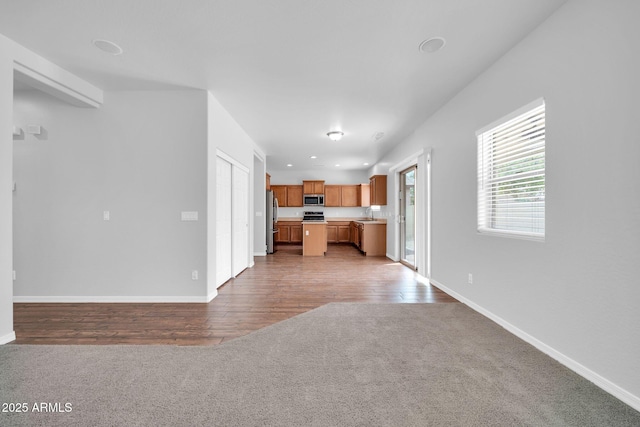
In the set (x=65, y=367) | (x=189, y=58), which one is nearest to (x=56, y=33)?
(x=189, y=58)

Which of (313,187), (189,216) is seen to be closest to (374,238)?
(313,187)

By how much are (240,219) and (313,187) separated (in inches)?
206

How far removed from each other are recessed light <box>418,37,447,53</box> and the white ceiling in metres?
0.06

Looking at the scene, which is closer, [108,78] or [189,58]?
[189,58]

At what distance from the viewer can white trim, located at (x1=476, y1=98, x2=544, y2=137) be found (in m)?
2.38

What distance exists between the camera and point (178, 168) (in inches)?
144

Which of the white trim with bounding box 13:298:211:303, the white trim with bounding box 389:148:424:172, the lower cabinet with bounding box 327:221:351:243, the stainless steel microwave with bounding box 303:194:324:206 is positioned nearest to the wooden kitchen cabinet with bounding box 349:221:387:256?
the white trim with bounding box 389:148:424:172

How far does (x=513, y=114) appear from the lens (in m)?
2.68

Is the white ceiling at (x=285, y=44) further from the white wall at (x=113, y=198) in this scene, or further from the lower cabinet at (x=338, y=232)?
the lower cabinet at (x=338, y=232)

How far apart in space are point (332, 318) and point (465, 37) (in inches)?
118

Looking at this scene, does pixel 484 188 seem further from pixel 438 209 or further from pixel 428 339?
pixel 428 339

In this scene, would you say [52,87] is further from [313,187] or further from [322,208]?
[322,208]

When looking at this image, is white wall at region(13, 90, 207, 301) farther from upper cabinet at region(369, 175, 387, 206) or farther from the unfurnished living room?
upper cabinet at region(369, 175, 387, 206)

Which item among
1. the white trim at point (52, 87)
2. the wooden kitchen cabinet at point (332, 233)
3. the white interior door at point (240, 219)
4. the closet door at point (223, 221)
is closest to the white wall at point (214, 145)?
the closet door at point (223, 221)
